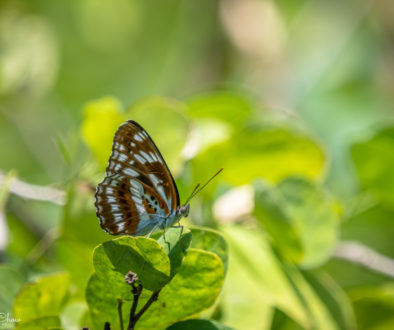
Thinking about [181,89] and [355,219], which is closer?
[355,219]

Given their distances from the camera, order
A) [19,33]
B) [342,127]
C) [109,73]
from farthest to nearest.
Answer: [109,73], [342,127], [19,33]

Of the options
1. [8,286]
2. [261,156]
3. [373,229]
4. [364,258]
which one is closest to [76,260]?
[8,286]

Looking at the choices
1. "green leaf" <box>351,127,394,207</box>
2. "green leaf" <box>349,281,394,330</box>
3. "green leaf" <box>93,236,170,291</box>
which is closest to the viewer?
"green leaf" <box>93,236,170,291</box>

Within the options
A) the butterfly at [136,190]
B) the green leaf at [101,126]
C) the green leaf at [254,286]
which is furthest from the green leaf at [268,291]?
the green leaf at [101,126]

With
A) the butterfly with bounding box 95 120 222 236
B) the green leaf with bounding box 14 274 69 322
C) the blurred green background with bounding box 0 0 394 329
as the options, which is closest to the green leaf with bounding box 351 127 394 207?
the blurred green background with bounding box 0 0 394 329

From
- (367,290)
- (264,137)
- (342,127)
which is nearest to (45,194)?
(264,137)

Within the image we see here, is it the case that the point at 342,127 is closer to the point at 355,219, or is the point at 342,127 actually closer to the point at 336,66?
the point at 336,66

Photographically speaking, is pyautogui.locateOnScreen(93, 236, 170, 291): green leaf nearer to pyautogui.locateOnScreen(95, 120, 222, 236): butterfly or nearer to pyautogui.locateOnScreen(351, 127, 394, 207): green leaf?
pyautogui.locateOnScreen(95, 120, 222, 236): butterfly
